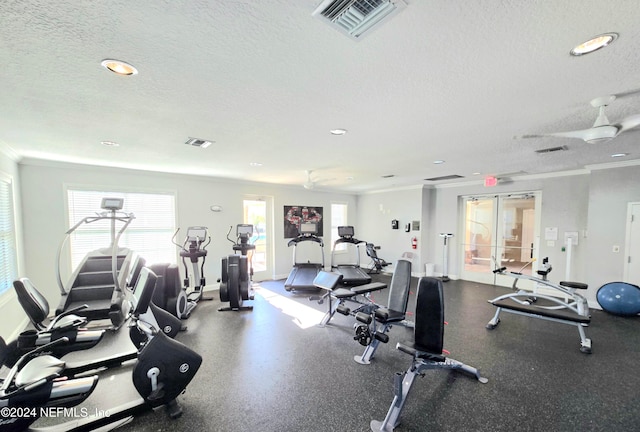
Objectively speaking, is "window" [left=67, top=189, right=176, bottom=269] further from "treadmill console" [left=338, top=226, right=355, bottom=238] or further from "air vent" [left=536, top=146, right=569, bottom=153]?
"air vent" [left=536, top=146, right=569, bottom=153]

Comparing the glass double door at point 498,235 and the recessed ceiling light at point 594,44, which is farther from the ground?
the recessed ceiling light at point 594,44

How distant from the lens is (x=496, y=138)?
300cm

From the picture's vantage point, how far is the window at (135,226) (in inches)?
175

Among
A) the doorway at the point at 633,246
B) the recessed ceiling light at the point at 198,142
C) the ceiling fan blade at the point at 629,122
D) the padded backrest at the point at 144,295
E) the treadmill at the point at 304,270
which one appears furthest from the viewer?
the treadmill at the point at 304,270

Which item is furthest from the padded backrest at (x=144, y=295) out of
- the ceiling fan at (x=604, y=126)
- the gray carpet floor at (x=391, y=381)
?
the ceiling fan at (x=604, y=126)

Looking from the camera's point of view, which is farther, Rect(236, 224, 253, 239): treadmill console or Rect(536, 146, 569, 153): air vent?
Rect(236, 224, 253, 239): treadmill console

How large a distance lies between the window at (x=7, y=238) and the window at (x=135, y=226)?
0.79m

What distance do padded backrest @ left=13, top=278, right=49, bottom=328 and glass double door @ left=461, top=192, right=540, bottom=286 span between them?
291 inches

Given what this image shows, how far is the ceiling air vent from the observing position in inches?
44.8

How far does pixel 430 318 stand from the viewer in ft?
8.09

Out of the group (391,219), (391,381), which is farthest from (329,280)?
(391,219)

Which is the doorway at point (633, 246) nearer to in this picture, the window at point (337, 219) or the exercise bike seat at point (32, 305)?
the window at point (337, 219)

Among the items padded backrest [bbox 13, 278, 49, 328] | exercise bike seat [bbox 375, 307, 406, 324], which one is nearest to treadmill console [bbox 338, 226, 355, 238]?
exercise bike seat [bbox 375, 307, 406, 324]

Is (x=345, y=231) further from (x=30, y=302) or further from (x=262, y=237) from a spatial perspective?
(x=30, y=302)
